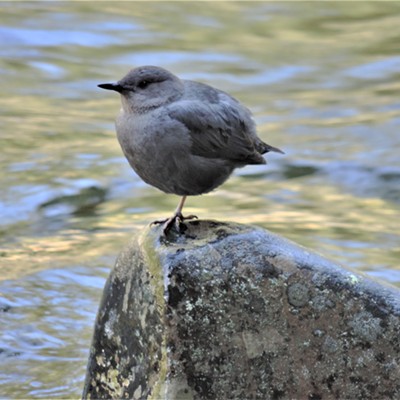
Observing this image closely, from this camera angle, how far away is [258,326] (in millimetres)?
3902

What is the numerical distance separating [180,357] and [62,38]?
9156mm

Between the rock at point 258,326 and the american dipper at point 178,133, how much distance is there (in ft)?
1.04

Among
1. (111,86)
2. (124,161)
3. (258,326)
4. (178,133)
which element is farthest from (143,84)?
(124,161)

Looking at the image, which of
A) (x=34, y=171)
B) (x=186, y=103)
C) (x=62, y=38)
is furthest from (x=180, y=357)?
(x=62, y=38)

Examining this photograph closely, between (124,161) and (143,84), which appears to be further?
(124,161)

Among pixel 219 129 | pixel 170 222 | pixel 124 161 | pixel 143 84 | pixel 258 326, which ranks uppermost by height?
pixel 143 84

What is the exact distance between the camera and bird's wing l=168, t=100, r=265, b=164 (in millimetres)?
4457

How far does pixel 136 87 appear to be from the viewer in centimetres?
445

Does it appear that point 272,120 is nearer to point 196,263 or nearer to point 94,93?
point 94,93

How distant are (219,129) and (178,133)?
0.93 feet

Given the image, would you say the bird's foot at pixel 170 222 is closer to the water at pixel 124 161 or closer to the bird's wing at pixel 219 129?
the bird's wing at pixel 219 129

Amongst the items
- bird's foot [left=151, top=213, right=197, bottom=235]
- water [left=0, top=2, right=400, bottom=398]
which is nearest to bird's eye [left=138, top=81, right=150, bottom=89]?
bird's foot [left=151, top=213, right=197, bottom=235]

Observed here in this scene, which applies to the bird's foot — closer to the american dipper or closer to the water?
the american dipper

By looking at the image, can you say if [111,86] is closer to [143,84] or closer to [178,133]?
[143,84]
